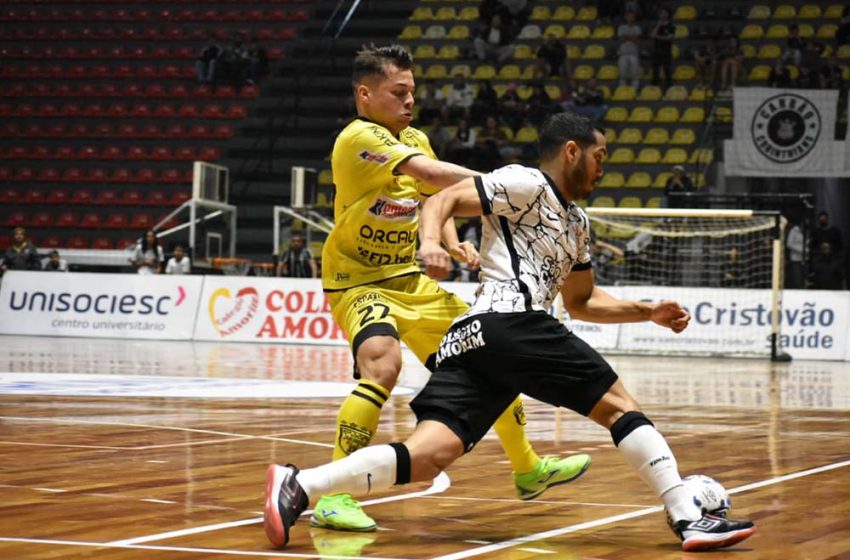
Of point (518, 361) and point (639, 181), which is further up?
point (639, 181)

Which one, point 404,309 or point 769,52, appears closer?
point 404,309

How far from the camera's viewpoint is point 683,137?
2884 cm

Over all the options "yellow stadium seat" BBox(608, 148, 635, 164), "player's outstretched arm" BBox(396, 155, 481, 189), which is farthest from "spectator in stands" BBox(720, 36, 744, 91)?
"player's outstretched arm" BBox(396, 155, 481, 189)

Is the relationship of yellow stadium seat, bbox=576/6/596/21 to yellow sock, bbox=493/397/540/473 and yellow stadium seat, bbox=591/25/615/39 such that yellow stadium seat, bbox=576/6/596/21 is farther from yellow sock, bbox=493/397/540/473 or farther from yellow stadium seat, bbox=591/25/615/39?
yellow sock, bbox=493/397/540/473

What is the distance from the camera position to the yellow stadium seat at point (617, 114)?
2939 cm

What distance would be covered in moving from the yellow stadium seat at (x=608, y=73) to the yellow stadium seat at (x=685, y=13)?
178cm

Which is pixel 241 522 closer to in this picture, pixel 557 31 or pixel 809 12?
pixel 809 12

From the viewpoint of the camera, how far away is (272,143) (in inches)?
1223

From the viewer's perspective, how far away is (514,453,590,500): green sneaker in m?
6.32

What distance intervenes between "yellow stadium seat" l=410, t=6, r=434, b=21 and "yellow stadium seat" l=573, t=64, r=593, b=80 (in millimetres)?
4640

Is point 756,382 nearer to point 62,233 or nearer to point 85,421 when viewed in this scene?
point 85,421

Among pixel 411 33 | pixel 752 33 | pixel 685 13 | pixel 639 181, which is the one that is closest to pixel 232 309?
Answer: pixel 639 181

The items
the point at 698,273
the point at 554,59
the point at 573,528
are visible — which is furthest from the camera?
the point at 554,59

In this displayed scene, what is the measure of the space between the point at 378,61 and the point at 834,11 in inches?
1002
